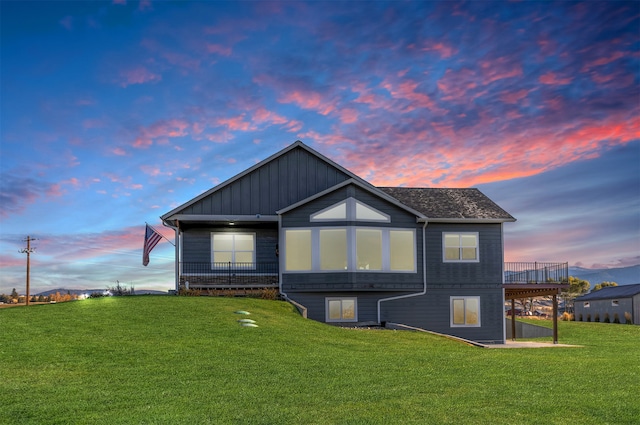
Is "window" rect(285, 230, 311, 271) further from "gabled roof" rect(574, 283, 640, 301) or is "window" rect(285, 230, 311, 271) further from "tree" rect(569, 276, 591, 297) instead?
"tree" rect(569, 276, 591, 297)

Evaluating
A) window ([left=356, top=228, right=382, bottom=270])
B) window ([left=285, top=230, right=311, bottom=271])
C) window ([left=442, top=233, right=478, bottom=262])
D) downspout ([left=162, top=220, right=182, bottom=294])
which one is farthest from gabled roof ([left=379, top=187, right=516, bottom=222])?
downspout ([left=162, top=220, right=182, bottom=294])

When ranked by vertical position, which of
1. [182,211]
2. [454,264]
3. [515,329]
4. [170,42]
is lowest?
[515,329]

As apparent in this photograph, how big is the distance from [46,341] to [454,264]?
64.1 ft

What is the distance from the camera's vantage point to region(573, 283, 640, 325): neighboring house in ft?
150

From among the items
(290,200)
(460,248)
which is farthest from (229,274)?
(460,248)

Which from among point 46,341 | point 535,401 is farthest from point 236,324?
point 535,401

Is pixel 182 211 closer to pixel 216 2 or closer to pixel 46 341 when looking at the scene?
pixel 216 2

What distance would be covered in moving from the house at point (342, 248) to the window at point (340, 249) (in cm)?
5

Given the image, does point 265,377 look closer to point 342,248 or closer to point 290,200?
point 342,248

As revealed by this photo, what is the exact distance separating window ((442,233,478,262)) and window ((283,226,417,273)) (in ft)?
9.76

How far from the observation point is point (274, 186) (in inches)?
1210

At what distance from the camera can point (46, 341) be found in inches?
656

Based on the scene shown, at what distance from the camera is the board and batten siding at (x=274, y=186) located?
30.0 metres

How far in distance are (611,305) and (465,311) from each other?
24382 mm
